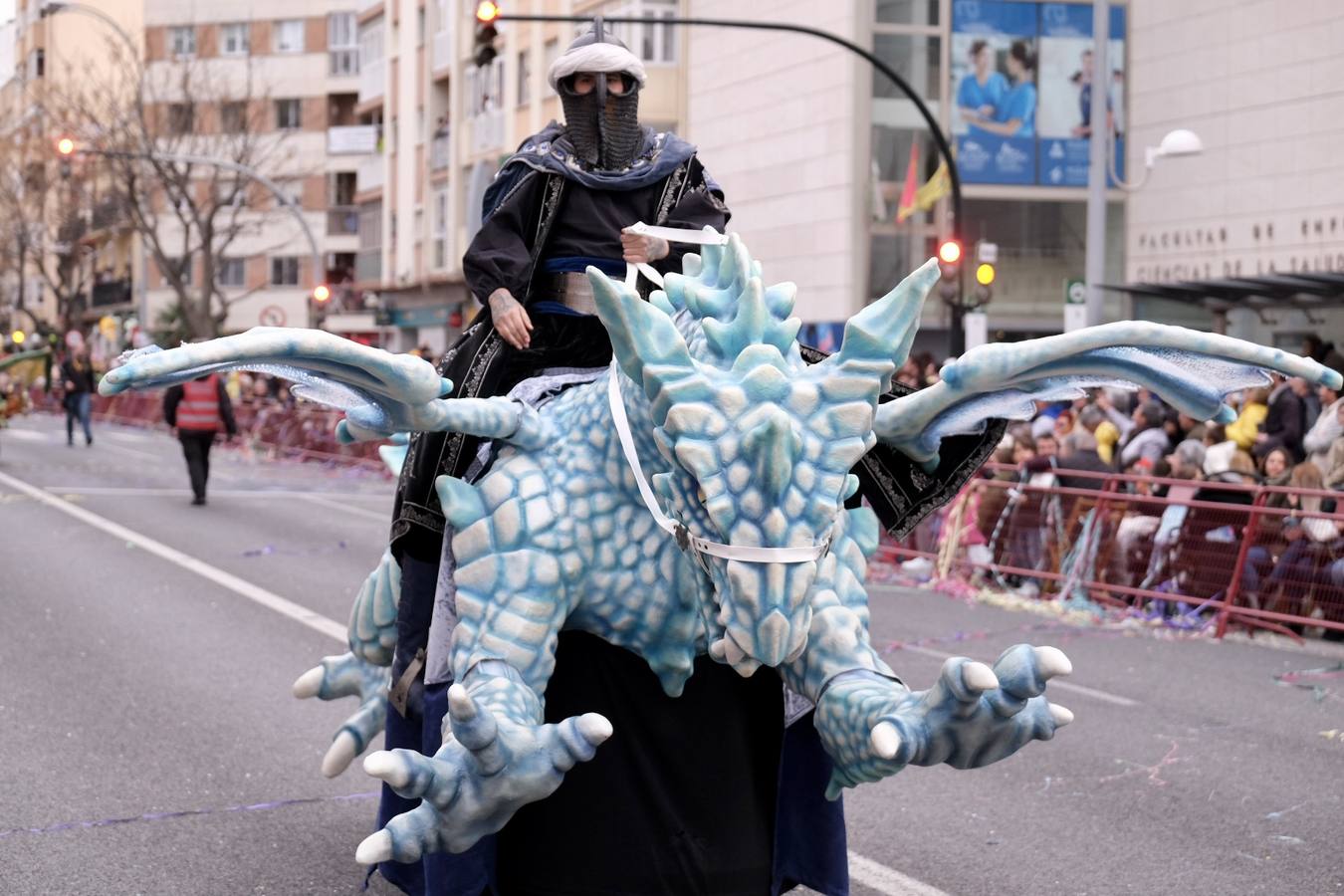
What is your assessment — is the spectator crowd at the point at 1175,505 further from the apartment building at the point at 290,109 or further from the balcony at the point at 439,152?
the apartment building at the point at 290,109

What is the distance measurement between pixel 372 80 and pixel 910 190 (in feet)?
99.1

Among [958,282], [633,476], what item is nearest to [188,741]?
[633,476]

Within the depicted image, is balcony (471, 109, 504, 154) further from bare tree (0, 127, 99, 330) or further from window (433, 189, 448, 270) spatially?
bare tree (0, 127, 99, 330)

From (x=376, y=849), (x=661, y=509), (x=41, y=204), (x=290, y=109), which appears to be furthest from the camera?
(x=290, y=109)

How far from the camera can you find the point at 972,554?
1471cm

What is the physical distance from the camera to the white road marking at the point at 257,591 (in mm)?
5719

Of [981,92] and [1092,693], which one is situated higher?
[981,92]

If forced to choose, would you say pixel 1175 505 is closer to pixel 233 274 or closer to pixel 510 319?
pixel 510 319

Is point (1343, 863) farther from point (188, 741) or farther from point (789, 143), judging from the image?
point (789, 143)

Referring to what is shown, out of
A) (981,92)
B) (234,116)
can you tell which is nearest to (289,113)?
(234,116)

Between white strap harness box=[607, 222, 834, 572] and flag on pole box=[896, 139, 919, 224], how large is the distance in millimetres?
29240

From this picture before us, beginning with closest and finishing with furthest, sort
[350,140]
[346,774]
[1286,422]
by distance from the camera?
[346,774]
[1286,422]
[350,140]

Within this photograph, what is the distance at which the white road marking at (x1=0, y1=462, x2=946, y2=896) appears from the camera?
5.72 m

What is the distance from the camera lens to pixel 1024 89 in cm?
3372
